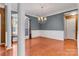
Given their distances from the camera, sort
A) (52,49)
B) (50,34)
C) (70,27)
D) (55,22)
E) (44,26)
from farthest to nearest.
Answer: (44,26)
(50,34)
(55,22)
(70,27)
(52,49)

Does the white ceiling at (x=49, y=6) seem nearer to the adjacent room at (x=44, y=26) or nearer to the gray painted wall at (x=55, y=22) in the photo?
the adjacent room at (x=44, y=26)

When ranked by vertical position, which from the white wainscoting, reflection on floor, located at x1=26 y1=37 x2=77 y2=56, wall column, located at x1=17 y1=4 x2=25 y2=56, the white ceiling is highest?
the white ceiling

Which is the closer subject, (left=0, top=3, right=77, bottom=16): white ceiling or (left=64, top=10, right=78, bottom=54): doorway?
(left=0, top=3, right=77, bottom=16): white ceiling

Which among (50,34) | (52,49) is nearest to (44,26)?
(50,34)

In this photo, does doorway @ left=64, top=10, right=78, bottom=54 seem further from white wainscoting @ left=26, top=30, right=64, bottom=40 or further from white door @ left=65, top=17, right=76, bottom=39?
white wainscoting @ left=26, top=30, right=64, bottom=40

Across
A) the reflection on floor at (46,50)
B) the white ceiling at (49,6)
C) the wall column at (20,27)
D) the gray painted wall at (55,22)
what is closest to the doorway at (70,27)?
the gray painted wall at (55,22)

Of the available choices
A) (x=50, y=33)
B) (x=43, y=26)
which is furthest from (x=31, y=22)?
(x=50, y=33)

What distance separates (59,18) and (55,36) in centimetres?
177

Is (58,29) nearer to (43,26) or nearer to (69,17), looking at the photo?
(69,17)

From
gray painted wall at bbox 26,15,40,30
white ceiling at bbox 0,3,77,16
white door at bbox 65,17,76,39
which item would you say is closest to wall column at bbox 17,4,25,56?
white ceiling at bbox 0,3,77,16

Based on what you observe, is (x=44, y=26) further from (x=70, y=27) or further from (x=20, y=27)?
(x=20, y=27)

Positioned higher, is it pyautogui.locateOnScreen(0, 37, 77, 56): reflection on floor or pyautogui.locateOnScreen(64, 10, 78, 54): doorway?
pyautogui.locateOnScreen(64, 10, 78, 54): doorway

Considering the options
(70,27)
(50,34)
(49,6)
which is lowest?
(50,34)

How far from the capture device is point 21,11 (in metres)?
3.00
